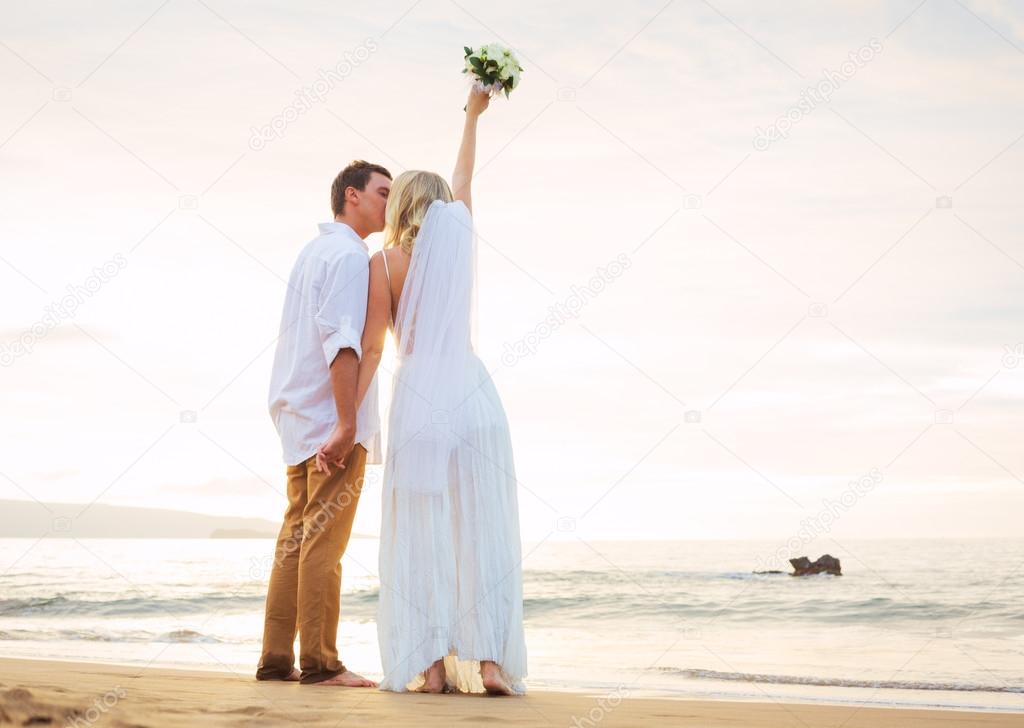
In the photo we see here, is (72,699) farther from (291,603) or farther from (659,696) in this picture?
(659,696)

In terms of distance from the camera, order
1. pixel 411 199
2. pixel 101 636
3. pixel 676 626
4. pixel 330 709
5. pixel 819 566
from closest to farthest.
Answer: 1. pixel 330 709
2. pixel 411 199
3. pixel 101 636
4. pixel 676 626
5. pixel 819 566

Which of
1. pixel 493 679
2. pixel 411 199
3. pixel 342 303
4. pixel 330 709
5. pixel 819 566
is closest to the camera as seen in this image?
pixel 330 709

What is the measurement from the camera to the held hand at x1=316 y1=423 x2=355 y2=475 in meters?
3.82

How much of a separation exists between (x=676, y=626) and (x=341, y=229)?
34.1 feet

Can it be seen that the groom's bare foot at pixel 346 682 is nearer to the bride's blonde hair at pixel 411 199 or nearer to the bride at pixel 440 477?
the bride at pixel 440 477

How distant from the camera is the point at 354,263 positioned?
3.95 m

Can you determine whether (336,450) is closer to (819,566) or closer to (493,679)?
(493,679)

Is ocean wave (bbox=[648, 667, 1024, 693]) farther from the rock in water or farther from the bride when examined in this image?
the rock in water

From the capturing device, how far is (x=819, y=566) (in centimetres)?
2050

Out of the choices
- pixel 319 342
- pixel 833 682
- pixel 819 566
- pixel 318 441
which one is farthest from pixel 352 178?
pixel 819 566

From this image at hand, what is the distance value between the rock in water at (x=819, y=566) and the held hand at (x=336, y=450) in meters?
18.1

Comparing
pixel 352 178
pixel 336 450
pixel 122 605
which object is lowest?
pixel 122 605

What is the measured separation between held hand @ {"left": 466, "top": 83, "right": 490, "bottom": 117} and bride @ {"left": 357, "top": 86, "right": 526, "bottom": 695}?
536 millimetres

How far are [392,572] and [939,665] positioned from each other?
622 cm
